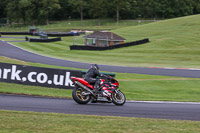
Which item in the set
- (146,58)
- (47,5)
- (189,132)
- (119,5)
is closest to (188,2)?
(119,5)

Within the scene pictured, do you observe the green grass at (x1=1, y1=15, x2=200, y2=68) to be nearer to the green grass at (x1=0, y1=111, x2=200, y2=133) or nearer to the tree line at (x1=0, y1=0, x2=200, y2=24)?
the green grass at (x1=0, y1=111, x2=200, y2=133)

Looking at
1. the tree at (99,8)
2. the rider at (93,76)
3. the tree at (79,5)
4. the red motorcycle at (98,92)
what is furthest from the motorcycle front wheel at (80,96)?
the tree at (79,5)

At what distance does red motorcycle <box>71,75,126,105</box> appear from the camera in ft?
42.2

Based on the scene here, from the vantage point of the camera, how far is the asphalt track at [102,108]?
1116cm

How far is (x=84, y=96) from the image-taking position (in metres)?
13.0

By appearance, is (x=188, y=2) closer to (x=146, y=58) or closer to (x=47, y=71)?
(x=146, y=58)

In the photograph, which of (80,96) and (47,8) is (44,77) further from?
(47,8)

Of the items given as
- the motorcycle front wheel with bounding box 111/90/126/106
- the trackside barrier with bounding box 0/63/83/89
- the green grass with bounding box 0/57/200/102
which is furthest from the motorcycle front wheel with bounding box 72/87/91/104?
the trackside barrier with bounding box 0/63/83/89

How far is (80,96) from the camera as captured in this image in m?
12.9

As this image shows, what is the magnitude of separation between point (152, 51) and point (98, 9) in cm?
7313

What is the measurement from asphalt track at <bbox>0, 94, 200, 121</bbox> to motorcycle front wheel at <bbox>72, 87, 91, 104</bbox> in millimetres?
215

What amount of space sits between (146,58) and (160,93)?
2339 cm

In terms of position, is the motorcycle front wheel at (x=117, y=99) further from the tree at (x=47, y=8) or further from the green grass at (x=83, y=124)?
the tree at (x=47, y=8)

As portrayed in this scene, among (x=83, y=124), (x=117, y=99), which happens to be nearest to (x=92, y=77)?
(x=117, y=99)
